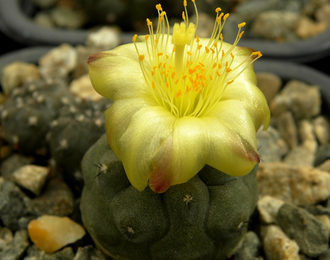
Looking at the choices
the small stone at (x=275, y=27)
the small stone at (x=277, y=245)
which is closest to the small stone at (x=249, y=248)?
the small stone at (x=277, y=245)

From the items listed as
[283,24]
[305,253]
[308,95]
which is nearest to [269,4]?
[283,24]

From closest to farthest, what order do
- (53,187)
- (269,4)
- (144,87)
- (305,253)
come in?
(144,87) → (305,253) → (53,187) → (269,4)

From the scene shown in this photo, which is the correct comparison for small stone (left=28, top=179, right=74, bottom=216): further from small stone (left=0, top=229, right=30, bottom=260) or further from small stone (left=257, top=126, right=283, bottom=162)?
small stone (left=257, top=126, right=283, bottom=162)

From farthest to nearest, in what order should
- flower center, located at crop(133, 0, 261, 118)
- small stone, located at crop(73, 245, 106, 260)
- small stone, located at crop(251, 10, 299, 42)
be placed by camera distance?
small stone, located at crop(251, 10, 299, 42) < small stone, located at crop(73, 245, 106, 260) < flower center, located at crop(133, 0, 261, 118)

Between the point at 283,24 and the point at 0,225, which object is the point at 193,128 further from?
the point at 283,24

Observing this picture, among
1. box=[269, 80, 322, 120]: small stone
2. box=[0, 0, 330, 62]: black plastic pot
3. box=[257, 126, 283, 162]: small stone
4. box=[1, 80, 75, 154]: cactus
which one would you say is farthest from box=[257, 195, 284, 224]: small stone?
box=[0, 0, 330, 62]: black plastic pot

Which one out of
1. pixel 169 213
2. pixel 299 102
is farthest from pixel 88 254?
pixel 299 102
